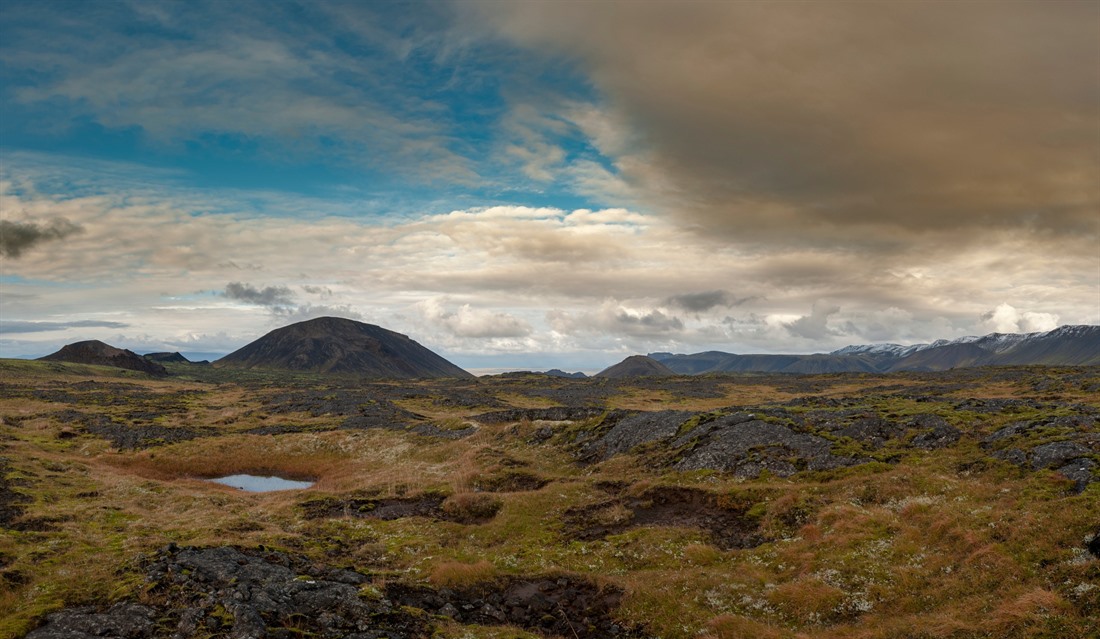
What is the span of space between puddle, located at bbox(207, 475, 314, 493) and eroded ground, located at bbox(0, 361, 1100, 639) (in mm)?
3698

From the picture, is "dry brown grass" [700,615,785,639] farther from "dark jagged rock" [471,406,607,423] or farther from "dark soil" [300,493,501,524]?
"dark jagged rock" [471,406,607,423]

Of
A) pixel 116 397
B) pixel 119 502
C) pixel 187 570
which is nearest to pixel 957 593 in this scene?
pixel 187 570

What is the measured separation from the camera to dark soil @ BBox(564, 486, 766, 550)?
3366 cm

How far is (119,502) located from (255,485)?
1826 cm

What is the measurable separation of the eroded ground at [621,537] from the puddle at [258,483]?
12.1ft

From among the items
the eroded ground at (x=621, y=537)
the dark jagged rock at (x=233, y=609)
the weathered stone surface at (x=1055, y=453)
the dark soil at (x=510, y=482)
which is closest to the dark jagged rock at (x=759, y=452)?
the eroded ground at (x=621, y=537)

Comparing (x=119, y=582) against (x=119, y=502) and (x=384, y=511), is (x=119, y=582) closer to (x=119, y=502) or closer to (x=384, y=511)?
(x=384, y=511)

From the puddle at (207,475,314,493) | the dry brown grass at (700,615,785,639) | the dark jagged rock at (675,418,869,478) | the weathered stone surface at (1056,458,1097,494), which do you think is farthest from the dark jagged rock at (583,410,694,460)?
the puddle at (207,475,314,493)

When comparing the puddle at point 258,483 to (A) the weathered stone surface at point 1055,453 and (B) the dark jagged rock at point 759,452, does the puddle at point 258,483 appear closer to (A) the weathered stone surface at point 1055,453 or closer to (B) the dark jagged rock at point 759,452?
(B) the dark jagged rock at point 759,452

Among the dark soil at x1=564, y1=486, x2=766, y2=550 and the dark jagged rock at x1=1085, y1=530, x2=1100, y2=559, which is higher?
the dark jagged rock at x1=1085, y1=530, x2=1100, y2=559

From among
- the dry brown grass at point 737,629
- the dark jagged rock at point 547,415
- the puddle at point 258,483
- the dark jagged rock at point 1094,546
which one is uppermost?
the dark jagged rock at point 1094,546

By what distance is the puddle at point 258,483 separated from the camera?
60353 millimetres

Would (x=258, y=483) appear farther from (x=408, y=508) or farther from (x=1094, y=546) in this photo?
(x=1094, y=546)

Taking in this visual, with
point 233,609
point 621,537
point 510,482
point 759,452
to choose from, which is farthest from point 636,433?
point 233,609
